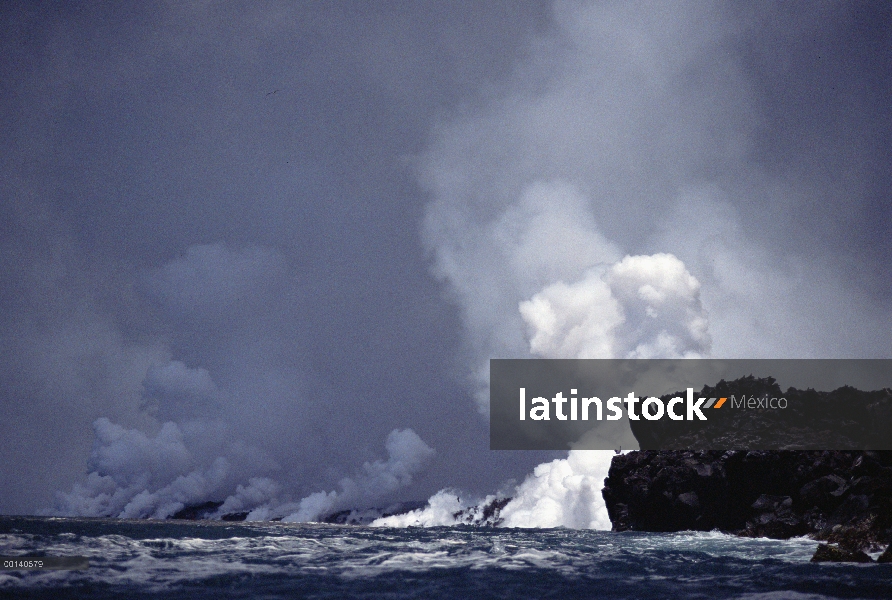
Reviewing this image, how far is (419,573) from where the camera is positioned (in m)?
44.6

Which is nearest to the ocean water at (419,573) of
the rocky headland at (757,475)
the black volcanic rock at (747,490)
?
the black volcanic rock at (747,490)

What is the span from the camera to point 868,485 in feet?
282

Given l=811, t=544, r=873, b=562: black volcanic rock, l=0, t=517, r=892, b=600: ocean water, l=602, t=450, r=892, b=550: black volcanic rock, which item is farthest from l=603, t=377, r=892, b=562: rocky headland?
l=0, t=517, r=892, b=600: ocean water

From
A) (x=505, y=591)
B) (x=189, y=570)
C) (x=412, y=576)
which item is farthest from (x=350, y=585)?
(x=189, y=570)

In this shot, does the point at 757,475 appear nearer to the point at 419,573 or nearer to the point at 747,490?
the point at 747,490

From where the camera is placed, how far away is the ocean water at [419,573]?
121 ft

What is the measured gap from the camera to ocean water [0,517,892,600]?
121ft

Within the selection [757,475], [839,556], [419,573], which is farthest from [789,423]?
[419,573]

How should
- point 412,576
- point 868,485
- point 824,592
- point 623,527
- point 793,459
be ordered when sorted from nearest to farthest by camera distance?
point 824,592 < point 412,576 < point 868,485 < point 793,459 < point 623,527

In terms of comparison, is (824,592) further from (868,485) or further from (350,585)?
(868,485)

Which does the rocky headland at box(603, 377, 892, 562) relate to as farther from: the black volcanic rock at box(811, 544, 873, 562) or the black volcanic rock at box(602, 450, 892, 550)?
the black volcanic rock at box(811, 544, 873, 562)

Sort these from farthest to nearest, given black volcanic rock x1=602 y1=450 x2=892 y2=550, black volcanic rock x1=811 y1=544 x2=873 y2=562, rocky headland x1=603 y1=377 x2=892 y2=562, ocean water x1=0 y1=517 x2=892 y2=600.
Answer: rocky headland x1=603 y1=377 x2=892 y2=562, black volcanic rock x1=602 y1=450 x2=892 y2=550, black volcanic rock x1=811 y1=544 x2=873 y2=562, ocean water x1=0 y1=517 x2=892 y2=600

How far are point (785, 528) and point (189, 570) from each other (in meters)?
85.2

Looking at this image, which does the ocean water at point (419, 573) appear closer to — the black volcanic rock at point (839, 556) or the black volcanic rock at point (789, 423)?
the black volcanic rock at point (839, 556)
